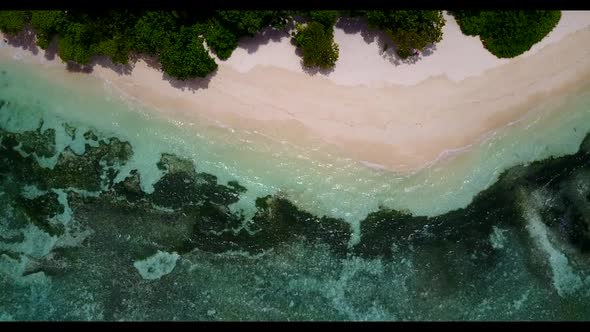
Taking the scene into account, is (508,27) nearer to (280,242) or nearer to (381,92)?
(381,92)

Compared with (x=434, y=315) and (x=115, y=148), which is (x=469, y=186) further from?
(x=115, y=148)

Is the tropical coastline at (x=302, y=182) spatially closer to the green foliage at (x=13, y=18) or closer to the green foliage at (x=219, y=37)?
the green foliage at (x=219, y=37)

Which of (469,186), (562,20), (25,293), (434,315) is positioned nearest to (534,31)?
(562,20)

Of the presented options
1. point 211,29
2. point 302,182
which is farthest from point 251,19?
point 302,182

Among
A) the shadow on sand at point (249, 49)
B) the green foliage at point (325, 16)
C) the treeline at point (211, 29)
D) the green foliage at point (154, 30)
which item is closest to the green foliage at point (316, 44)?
the treeline at point (211, 29)

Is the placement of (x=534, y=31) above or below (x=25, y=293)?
above
